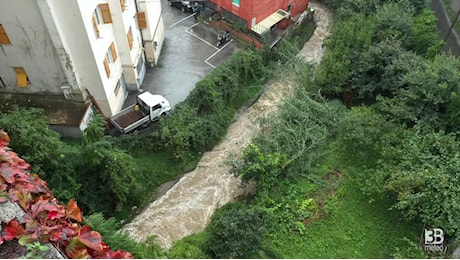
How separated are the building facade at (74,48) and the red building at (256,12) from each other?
8041 mm

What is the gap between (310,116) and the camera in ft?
70.2

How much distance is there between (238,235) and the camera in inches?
599

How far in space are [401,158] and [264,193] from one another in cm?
636

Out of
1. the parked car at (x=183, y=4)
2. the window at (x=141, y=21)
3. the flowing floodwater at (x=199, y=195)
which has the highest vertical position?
the window at (x=141, y=21)

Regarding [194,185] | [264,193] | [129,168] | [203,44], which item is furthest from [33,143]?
[203,44]

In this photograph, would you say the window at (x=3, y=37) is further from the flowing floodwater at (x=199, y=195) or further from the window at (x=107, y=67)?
the flowing floodwater at (x=199, y=195)

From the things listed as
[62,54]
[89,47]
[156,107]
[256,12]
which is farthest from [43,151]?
[256,12]

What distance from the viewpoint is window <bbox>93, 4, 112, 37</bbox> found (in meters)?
20.1

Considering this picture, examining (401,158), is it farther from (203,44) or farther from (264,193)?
(203,44)

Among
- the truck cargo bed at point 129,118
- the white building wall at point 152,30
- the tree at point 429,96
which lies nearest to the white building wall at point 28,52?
the truck cargo bed at point 129,118

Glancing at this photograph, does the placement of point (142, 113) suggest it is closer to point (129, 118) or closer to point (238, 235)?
point (129, 118)

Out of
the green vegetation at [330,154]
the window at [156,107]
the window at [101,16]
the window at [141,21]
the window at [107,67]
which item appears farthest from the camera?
the window at [141,21]

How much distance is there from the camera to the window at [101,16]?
20.1 meters

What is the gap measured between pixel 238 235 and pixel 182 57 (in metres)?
17.8
